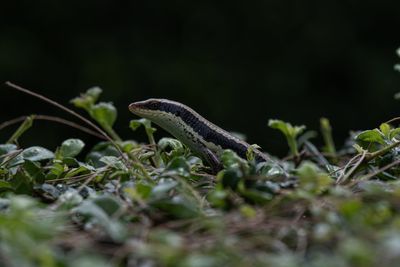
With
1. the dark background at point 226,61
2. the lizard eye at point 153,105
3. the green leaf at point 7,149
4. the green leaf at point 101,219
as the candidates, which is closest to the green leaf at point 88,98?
the green leaf at point 101,219

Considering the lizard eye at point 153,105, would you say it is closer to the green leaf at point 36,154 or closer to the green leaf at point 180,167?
the green leaf at point 36,154

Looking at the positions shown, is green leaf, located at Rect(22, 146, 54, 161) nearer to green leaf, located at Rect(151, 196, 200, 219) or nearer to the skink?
green leaf, located at Rect(151, 196, 200, 219)

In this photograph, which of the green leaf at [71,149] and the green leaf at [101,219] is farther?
the green leaf at [71,149]

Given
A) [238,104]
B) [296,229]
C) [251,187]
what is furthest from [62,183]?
[238,104]

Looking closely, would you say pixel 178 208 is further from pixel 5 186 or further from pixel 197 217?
pixel 5 186

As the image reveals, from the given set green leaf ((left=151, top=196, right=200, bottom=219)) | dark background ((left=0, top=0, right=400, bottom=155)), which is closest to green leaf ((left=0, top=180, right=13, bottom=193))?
green leaf ((left=151, top=196, right=200, bottom=219))

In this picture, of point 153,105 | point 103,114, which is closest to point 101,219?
point 103,114

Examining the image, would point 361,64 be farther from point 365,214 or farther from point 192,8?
point 365,214
